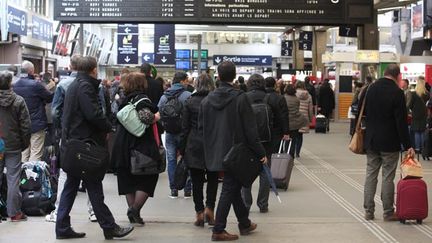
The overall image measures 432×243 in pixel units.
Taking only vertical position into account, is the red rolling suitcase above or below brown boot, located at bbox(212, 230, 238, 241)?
above

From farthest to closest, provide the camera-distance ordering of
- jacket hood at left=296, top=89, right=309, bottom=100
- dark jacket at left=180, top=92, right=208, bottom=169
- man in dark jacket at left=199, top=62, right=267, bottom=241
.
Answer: jacket hood at left=296, top=89, right=309, bottom=100 → dark jacket at left=180, top=92, right=208, bottom=169 → man in dark jacket at left=199, top=62, right=267, bottom=241

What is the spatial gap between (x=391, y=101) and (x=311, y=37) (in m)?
28.2

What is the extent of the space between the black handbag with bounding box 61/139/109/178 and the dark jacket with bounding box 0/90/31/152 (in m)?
1.27

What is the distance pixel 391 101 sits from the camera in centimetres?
755

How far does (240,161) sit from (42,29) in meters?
22.3

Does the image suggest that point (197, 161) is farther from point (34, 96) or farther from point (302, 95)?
point (302, 95)

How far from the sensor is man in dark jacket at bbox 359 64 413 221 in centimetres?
755

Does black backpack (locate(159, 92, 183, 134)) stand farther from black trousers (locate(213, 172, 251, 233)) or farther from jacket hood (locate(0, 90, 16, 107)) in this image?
black trousers (locate(213, 172, 251, 233))

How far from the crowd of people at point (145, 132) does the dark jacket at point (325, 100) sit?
14.1 meters

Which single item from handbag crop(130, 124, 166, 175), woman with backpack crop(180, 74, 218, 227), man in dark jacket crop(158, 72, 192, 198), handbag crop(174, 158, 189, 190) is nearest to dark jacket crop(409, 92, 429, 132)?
Result: man in dark jacket crop(158, 72, 192, 198)

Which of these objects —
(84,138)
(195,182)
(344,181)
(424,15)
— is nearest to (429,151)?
(344,181)

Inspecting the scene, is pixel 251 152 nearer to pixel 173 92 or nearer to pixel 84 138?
pixel 84 138

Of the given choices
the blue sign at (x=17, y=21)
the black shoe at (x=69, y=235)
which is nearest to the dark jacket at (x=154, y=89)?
the black shoe at (x=69, y=235)

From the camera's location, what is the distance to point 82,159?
6473mm
